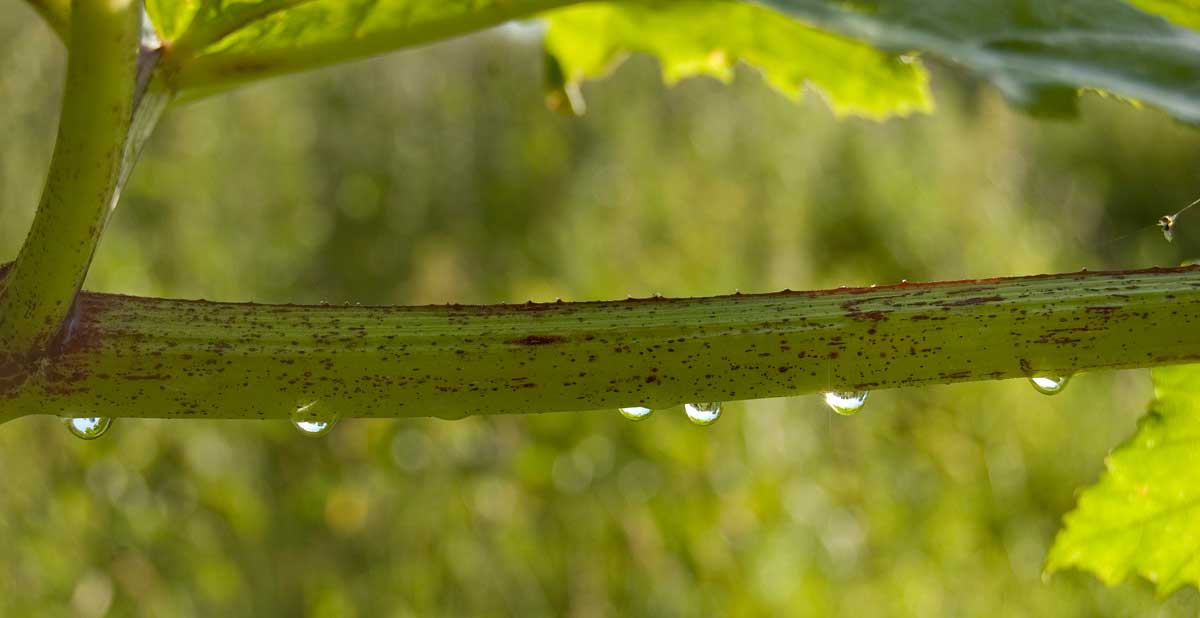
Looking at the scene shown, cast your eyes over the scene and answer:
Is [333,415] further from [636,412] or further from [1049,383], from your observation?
[1049,383]

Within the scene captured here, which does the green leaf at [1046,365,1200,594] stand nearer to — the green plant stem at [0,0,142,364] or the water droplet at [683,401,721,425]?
the water droplet at [683,401,721,425]

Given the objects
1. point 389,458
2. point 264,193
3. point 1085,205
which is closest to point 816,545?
point 389,458

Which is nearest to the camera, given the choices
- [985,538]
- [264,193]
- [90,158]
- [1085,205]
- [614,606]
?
[90,158]

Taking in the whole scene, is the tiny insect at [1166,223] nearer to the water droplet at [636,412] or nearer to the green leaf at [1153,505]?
the green leaf at [1153,505]

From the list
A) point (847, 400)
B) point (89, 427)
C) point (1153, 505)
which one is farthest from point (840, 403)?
point (89, 427)

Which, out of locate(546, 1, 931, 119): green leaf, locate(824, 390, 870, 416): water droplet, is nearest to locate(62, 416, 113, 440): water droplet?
locate(824, 390, 870, 416): water droplet

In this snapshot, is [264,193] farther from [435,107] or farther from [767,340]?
[767,340]
